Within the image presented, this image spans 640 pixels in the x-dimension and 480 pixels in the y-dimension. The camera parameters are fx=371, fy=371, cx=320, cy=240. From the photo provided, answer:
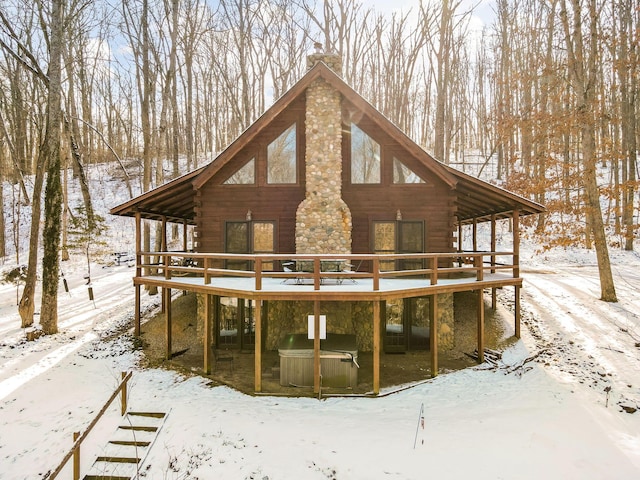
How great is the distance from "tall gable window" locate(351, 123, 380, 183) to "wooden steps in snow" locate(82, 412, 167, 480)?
9.53 meters

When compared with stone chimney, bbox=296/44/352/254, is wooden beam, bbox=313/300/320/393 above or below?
below

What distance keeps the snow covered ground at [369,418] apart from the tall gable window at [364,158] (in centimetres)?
710

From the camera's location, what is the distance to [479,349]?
1140 centimetres

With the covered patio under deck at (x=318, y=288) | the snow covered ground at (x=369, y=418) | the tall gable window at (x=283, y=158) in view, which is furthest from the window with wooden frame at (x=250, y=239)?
the snow covered ground at (x=369, y=418)

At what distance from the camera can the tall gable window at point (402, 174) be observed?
43.9 ft

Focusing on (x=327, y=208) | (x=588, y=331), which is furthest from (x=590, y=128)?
(x=327, y=208)

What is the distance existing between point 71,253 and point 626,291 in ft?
105

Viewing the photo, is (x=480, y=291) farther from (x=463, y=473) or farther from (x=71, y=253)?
(x=71, y=253)

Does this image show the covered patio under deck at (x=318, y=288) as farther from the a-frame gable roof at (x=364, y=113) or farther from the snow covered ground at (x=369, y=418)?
the a-frame gable roof at (x=364, y=113)

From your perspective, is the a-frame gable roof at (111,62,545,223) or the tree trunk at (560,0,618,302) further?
the tree trunk at (560,0,618,302)

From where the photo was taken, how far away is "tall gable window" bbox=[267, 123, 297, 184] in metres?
13.4

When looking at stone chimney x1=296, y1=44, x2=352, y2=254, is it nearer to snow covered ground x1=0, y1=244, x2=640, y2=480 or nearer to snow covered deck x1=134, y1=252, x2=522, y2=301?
snow covered deck x1=134, y1=252, x2=522, y2=301

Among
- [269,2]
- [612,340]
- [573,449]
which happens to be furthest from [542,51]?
[573,449]

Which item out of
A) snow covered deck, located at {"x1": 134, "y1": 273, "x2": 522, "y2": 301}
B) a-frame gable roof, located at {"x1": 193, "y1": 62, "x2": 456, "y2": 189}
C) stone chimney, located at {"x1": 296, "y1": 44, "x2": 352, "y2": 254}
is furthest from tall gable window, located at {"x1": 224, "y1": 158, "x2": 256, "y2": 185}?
snow covered deck, located at {"x1": 134, "y1": 273, "x2": 522, "y2": 301}
